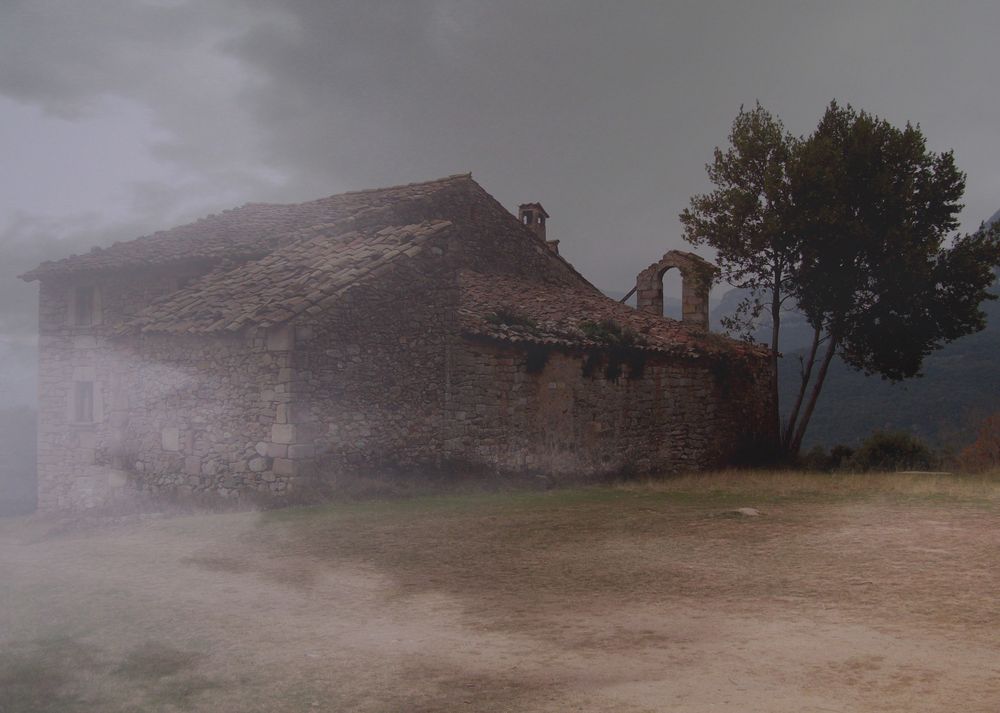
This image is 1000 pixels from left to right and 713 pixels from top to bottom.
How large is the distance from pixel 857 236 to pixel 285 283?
14.2 m

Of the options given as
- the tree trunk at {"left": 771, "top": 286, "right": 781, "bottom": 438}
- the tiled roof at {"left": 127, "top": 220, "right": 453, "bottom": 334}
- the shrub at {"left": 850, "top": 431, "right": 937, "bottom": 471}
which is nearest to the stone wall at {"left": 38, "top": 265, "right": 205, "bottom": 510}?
the tiled roof at {"left": 127, "top": 220, "right": 453, "bottom": 334}

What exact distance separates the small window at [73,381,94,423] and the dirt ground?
11.3m

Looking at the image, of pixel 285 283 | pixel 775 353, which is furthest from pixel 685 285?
pixel 285 283

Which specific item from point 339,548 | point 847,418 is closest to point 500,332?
point 339,548

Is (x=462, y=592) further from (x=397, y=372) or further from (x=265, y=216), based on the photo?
(x=265, y=216)

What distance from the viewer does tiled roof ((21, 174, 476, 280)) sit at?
790 inches

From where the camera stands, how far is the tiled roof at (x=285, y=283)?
14047 millimetres

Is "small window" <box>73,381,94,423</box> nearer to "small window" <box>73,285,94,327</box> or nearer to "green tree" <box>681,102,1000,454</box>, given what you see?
"small window" <box>73,285,94,327</box>

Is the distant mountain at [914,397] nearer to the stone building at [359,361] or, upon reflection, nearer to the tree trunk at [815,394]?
the tree trunk at [815,394]

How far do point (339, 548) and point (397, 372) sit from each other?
584 centimetres

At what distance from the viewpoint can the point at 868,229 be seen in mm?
21000

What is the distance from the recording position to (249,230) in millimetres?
21656

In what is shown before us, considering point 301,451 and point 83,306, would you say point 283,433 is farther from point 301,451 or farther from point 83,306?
point 83,306

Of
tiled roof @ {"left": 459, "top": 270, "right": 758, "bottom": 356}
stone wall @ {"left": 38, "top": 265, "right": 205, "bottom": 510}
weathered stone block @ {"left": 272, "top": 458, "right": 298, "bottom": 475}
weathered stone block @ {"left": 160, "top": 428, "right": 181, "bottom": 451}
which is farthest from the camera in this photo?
stone wall @ {"left": 38, "top": 265, "right": 205, "bottom": 510}
